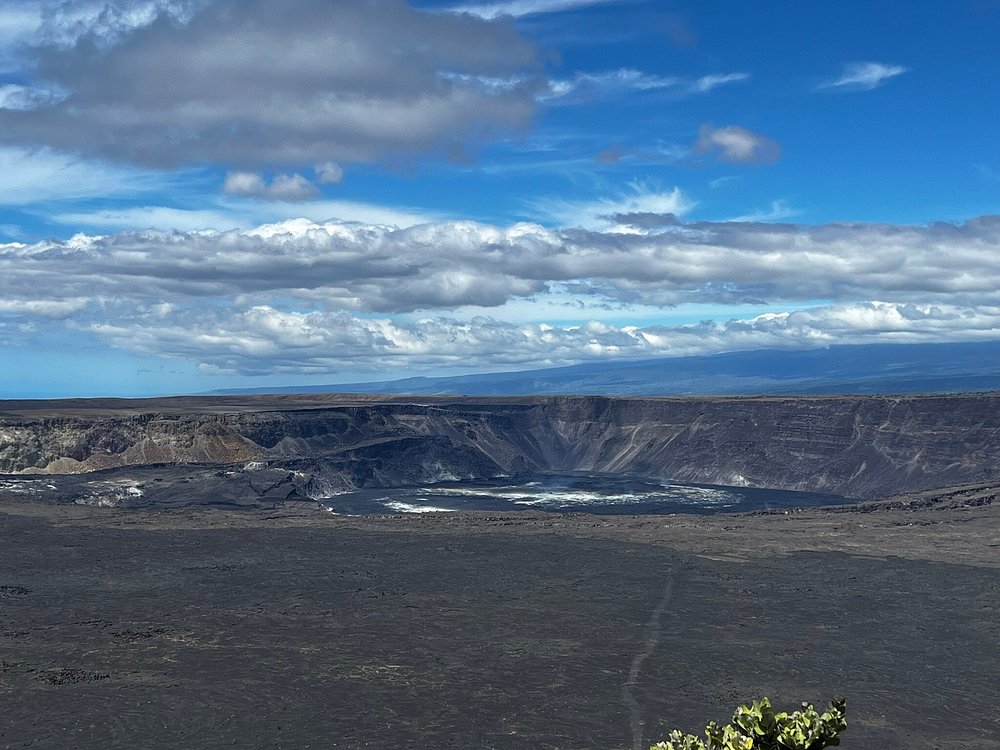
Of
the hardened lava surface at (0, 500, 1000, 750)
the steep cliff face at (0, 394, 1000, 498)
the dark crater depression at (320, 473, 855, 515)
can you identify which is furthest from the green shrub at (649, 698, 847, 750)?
the steep cliff face at (0, 394, 1000, 498)

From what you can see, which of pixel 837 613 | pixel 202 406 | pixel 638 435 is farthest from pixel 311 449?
pixel 837 613

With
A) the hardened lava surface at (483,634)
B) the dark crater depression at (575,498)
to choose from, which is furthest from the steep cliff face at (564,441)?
the hardened lava surface at (483,634)

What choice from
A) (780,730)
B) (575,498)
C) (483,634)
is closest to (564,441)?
(575,498)

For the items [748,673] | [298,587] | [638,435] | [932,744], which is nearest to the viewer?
[932,744]

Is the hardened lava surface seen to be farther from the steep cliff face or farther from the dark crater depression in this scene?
the steep cliff face

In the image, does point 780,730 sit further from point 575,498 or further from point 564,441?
point 564,441

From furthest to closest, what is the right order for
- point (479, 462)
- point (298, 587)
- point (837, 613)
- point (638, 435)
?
point (638, 435) < point (479, 462) < point (298, 587) < point (837, 613)

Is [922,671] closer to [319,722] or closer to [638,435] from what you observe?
[319,722]
